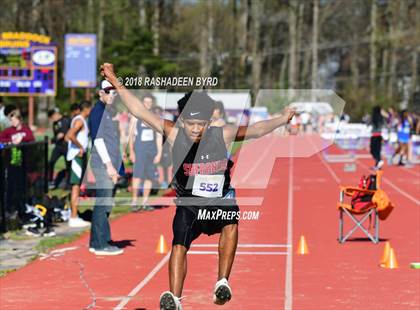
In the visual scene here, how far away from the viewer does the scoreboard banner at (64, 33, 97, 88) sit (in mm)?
48219

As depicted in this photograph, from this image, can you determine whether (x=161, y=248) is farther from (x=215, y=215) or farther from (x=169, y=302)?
(x=169, y=302)

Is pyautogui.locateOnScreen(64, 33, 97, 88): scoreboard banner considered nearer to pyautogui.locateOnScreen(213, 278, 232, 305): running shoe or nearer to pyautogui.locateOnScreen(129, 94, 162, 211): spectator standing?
pyautogui.locateOnScreen(129, 94, 162, 211): spectator standing

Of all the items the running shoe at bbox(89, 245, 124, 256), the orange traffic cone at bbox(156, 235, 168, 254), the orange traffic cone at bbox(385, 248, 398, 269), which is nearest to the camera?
the orange traffic cone at bbox(385, 248, 398, 269)

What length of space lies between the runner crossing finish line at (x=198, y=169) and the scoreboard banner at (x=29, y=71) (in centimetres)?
2788

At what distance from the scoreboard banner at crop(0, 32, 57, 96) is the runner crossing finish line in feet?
91.5

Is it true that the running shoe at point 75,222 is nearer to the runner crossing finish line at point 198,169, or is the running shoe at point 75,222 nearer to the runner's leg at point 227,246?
the runner crossing finish line at point 198,169

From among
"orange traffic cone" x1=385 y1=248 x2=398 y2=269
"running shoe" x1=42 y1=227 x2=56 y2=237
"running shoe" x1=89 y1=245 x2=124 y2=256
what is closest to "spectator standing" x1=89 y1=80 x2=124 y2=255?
"running shoe" x1=89 y1=245 x2=124 y2=256

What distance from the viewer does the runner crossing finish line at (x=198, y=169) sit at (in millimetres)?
7445

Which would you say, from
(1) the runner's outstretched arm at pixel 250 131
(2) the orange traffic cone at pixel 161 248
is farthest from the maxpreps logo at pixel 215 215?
(2) the orange traffic cone at pixel 161 248

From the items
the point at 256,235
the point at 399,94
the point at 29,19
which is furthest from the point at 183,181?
the point at 399,94

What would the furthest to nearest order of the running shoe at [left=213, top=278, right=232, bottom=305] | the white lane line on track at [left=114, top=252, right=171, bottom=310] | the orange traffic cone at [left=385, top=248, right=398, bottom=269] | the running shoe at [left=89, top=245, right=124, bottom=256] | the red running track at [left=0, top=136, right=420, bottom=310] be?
the running shoe at [left=89, top=245, right=124, bottom=256] < the orange traffic cone at [left=385, top=248, right=398, bottom=269] < the red running track at [left=0, top=136, right=420, bottom=310] < the white lane line on track at [left=114, top=252, right=171, bottom=310] < the running shoe at [left=213, top=278, right=232, bottom=305]

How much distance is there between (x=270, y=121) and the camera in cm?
769

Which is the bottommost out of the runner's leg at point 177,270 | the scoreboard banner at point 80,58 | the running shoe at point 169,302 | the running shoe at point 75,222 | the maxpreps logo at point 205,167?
the scoreboard banner at point 80,58

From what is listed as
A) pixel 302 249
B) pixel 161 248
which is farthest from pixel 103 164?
pixel 302 249
